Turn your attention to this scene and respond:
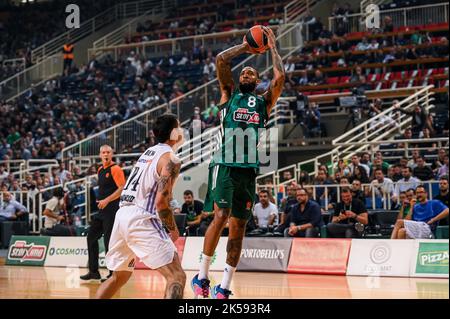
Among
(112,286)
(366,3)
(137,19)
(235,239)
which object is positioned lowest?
(112,286)

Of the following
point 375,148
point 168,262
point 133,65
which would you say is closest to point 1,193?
point 375,148

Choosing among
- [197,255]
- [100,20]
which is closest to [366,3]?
[100,20]

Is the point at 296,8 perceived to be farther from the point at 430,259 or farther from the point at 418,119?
the point at 430,259

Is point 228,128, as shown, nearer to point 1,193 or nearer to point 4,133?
point 1,193

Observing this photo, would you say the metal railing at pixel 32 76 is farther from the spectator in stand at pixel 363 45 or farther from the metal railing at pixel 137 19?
the spectator in stand at pixel 363 45

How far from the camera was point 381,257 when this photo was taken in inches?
576

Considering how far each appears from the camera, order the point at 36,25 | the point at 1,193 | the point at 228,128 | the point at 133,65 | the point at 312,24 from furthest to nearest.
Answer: the point at 36,25
the point at 133,65
the point at 312,24
the point at 1,193
the point at 228,128

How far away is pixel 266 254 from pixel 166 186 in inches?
331

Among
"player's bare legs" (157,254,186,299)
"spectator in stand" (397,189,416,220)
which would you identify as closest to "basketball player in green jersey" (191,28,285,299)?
"player's bare legs" (157,254,186,299)

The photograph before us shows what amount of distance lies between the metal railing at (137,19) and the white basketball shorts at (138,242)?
29284 mm

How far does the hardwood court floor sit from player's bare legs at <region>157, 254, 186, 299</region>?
329 centimetres

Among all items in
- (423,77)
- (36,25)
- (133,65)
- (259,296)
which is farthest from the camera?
(36,25)

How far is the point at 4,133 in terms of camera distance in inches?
1242
